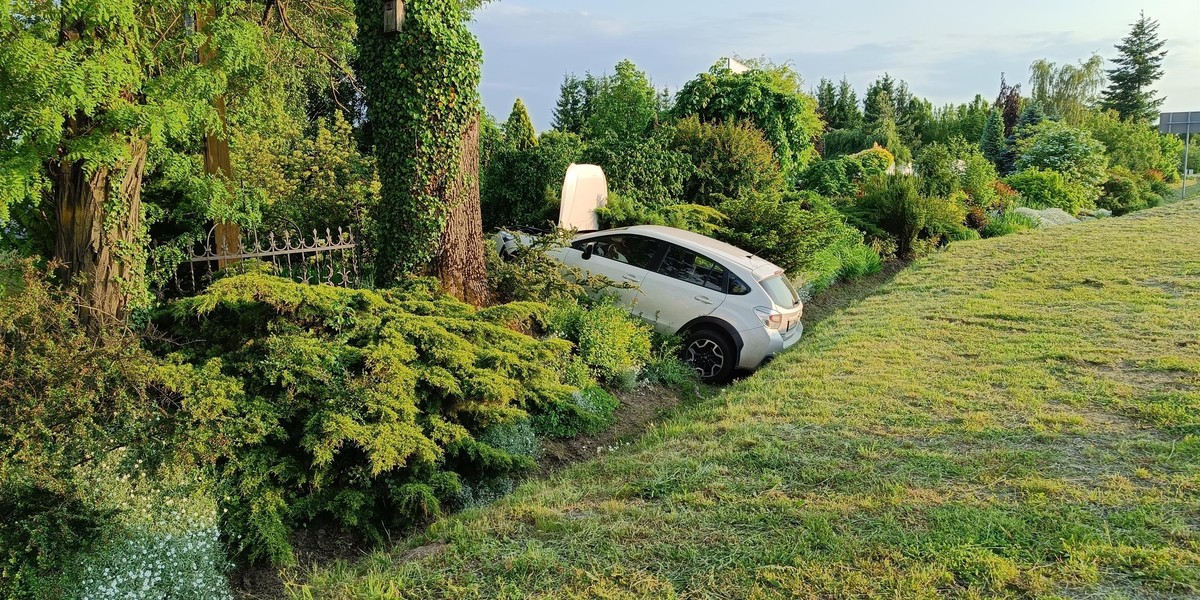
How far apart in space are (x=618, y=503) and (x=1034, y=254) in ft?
45.0

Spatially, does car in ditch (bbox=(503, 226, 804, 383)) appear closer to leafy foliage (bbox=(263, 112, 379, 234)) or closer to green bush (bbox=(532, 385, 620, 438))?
green bush (bbox=(532, 385, 620, 438))

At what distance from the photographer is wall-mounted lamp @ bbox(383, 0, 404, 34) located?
7191 mm

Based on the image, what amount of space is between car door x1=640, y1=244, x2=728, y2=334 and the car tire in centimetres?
22

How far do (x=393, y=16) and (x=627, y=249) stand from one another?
3.75 m

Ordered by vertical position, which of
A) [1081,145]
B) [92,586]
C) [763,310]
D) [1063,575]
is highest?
[1081,145]

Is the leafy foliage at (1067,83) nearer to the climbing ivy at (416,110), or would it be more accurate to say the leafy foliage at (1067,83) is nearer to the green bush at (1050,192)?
the green bush at (1050,192)

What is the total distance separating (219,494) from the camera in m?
4.51

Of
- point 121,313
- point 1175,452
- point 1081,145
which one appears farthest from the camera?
point 1081,145

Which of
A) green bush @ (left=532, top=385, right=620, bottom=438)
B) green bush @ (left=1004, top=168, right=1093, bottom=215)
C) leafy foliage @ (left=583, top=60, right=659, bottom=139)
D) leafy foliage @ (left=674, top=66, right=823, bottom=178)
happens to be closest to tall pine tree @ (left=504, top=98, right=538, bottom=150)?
leafy foliage @ (left=674, top=66, right=823, bottom=178)

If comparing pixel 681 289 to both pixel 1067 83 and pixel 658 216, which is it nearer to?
pixel 658 216

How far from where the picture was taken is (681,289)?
884cm

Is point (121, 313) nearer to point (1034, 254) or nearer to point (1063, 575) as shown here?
point (1063, 575)

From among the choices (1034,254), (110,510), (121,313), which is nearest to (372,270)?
(121,313)

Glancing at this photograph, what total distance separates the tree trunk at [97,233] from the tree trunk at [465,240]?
2.71 m
